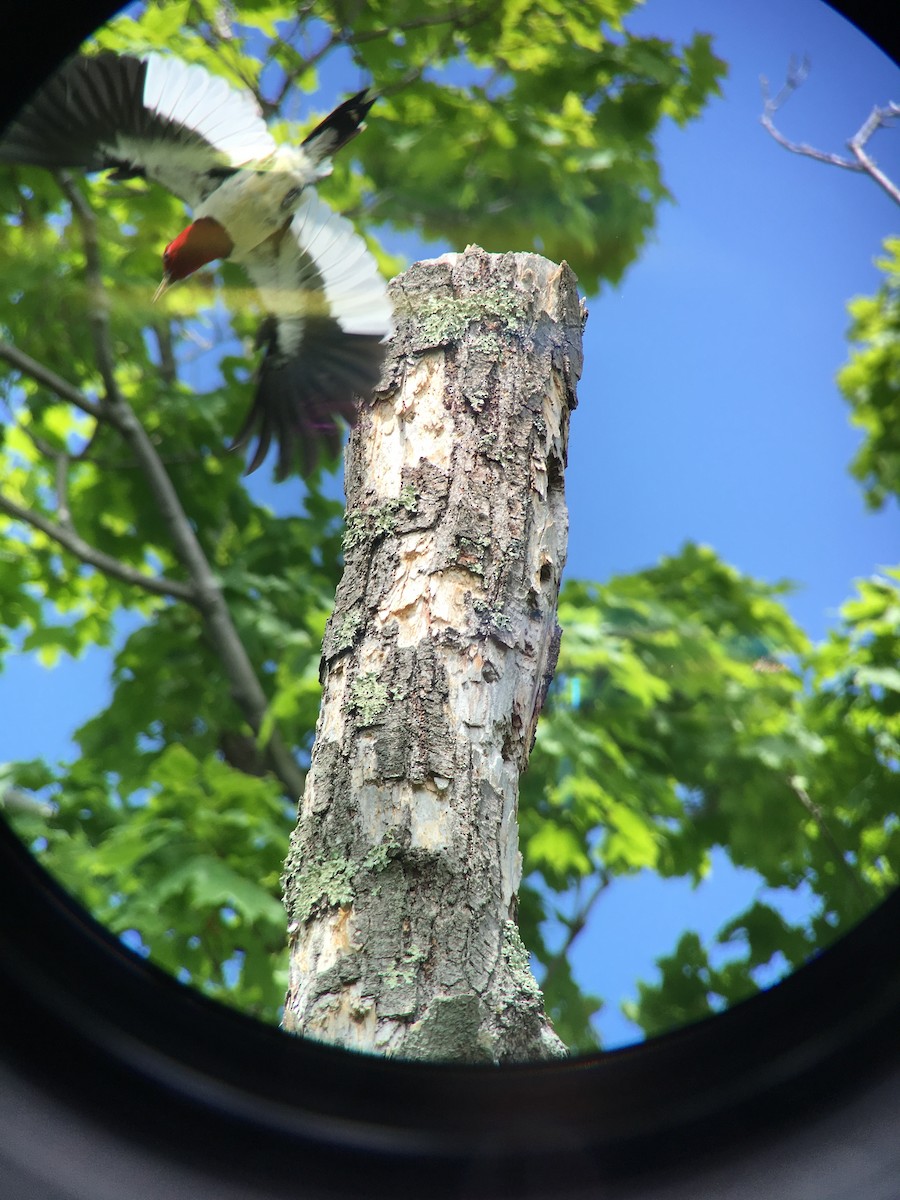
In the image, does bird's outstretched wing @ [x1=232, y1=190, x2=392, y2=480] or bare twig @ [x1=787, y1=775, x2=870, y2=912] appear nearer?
bird's outstretched wing @ [x1=232, y1=190, x2=392, y2=480]

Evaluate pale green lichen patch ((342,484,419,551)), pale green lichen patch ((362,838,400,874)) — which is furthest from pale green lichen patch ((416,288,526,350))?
pale green lichen patch ((362,838,400,874))

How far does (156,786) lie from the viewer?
7.29 ft

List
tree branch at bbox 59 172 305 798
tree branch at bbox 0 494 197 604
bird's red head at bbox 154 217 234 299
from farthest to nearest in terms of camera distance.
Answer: tree branch at bbox 0 494 197 604 → tree branch at bbox 59 172 305 798 → bird's red head at bbox 154 217 234 299

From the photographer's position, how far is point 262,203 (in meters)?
1.19

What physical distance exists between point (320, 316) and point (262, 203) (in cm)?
16

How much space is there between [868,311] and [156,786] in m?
2.40

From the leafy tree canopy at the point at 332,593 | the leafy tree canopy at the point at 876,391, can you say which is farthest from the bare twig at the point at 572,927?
the leafy tree canopy at the point at 876,391

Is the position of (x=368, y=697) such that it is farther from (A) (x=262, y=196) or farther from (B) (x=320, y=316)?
(A) (x=262, y=196)

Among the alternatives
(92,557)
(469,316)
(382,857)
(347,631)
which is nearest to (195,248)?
(469,316)

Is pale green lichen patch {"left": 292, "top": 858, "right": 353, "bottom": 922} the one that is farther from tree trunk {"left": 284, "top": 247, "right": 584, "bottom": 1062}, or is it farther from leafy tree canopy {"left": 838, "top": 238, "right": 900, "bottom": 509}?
leafy tree canopy {"left": 838, "top": 238, "right": 900, "bottom": 509}

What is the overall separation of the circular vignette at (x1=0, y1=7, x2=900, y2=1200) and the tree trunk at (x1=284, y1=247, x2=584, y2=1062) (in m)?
0.19

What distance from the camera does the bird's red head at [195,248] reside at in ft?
4.12

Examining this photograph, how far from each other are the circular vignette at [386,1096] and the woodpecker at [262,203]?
1.75 ft

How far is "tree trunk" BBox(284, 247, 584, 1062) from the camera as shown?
34.6 inches
